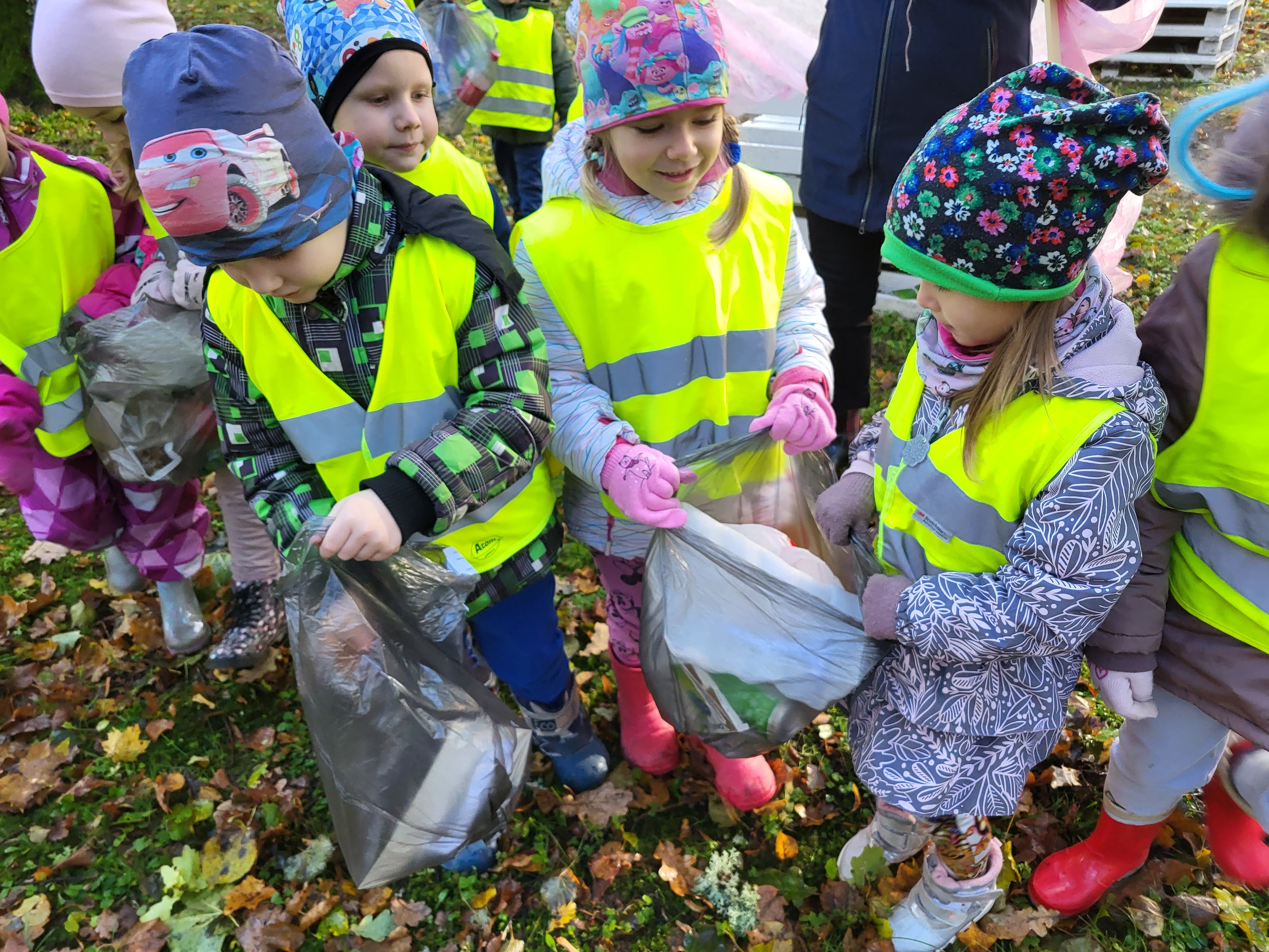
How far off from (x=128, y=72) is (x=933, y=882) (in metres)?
2.14

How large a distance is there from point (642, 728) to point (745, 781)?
34cm

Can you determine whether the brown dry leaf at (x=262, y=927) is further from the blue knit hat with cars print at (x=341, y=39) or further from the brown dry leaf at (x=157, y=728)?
the blue knit hat with cars print at (x=341, y=39)

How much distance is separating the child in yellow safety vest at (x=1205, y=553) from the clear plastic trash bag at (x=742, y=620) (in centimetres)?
48

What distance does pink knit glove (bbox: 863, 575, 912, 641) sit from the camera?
142 cm

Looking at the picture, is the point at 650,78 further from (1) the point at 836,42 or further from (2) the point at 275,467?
(1) the point at 836,42

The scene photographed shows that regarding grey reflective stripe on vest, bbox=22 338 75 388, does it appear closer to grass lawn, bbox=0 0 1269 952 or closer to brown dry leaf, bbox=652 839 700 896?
grass lawn, bbox=0 0 1269 952

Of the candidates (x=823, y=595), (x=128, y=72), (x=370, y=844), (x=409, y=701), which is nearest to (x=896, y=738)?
(x=823, y=595)

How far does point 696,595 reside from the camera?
5.38ft

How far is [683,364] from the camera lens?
1800 mm

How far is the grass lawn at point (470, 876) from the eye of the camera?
196 centimetres

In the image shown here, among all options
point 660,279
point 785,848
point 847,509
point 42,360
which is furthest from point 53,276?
point 785,848

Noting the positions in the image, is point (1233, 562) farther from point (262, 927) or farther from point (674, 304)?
point (262, 927)

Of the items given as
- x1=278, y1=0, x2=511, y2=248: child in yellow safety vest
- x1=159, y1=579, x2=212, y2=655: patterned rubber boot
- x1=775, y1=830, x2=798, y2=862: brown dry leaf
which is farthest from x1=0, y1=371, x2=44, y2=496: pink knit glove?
x1=775, y1=830, x2=798, y2=862: brown dry leaf

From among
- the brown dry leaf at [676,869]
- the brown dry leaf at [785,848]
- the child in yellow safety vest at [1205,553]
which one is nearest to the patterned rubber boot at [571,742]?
the brown dry leaf at [676,869]
